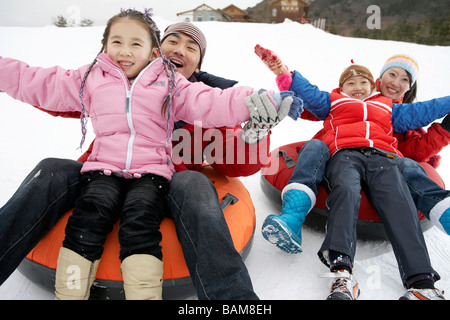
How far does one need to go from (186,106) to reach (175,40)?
0.71 metres

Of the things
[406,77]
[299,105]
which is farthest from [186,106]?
[406,77]

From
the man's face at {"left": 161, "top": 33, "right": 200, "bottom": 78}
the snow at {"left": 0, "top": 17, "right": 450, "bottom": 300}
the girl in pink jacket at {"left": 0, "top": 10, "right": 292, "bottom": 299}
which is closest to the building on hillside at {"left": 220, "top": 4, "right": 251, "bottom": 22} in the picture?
the snow at {"left": 0, "top": 17, "right": 450, "bottom": 300}

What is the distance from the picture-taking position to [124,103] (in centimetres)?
145

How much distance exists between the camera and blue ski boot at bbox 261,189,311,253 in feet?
4.94

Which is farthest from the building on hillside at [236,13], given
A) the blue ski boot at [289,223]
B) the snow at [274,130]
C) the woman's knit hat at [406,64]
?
the blue ski boot at [289,223]

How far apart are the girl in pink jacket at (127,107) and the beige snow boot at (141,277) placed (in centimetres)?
11

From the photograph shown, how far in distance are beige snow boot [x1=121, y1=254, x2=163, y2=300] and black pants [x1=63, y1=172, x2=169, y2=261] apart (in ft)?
0.12

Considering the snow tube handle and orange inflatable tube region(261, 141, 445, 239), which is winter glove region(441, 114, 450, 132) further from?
the snow tube handle

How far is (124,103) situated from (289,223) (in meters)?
0.98

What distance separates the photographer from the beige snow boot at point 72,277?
1119 mm

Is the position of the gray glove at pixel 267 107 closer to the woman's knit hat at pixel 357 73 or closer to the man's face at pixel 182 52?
the man's face at pixel 182 52

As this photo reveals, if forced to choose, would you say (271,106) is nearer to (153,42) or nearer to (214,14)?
(153,42)

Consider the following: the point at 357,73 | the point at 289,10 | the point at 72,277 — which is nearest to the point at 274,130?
the point at 357,73
